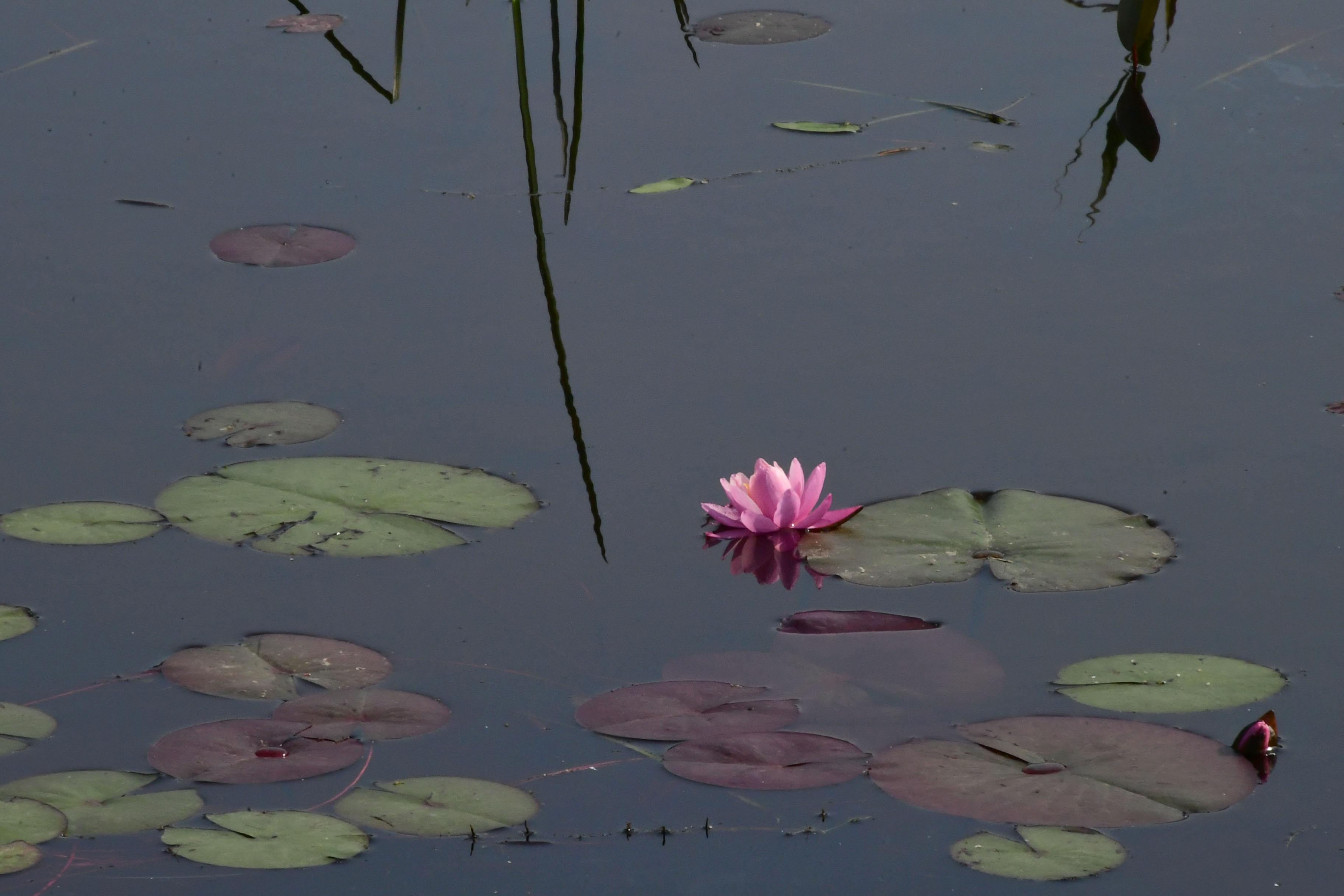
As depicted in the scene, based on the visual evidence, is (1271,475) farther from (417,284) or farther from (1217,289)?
(417,284)

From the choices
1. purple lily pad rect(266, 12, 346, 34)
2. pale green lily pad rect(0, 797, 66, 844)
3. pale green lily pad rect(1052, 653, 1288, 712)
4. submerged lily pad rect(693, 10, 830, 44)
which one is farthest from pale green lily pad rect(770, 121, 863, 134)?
pale green lily pad rect(0, 797, 66, 844)

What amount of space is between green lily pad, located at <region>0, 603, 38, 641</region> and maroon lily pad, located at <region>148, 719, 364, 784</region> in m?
0.41

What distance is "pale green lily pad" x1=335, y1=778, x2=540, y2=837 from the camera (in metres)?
2.16

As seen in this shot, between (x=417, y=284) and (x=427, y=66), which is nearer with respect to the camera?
(x=417, y=284)

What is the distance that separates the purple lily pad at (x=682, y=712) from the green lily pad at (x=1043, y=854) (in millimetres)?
373

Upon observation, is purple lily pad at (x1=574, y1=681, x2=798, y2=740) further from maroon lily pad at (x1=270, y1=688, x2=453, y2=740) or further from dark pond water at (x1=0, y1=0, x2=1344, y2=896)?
maroon lily pad at (x1=270, y1=688, x2=453, y2=740)

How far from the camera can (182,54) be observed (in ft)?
15.8

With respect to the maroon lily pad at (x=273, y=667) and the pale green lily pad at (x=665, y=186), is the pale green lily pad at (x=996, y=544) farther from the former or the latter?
the pale green lily pad at (x=665, y=186)

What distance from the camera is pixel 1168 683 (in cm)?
242

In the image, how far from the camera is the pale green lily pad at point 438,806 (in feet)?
7.07

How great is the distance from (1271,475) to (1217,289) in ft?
2.46

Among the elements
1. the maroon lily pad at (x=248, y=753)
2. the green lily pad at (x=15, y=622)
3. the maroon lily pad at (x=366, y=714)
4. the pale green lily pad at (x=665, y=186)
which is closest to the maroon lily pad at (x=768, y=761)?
the maroon lily pad at (x=366, y=714)

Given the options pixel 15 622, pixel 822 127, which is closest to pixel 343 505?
pixel 15 622

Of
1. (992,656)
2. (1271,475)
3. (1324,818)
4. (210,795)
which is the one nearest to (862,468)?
(992,656)
